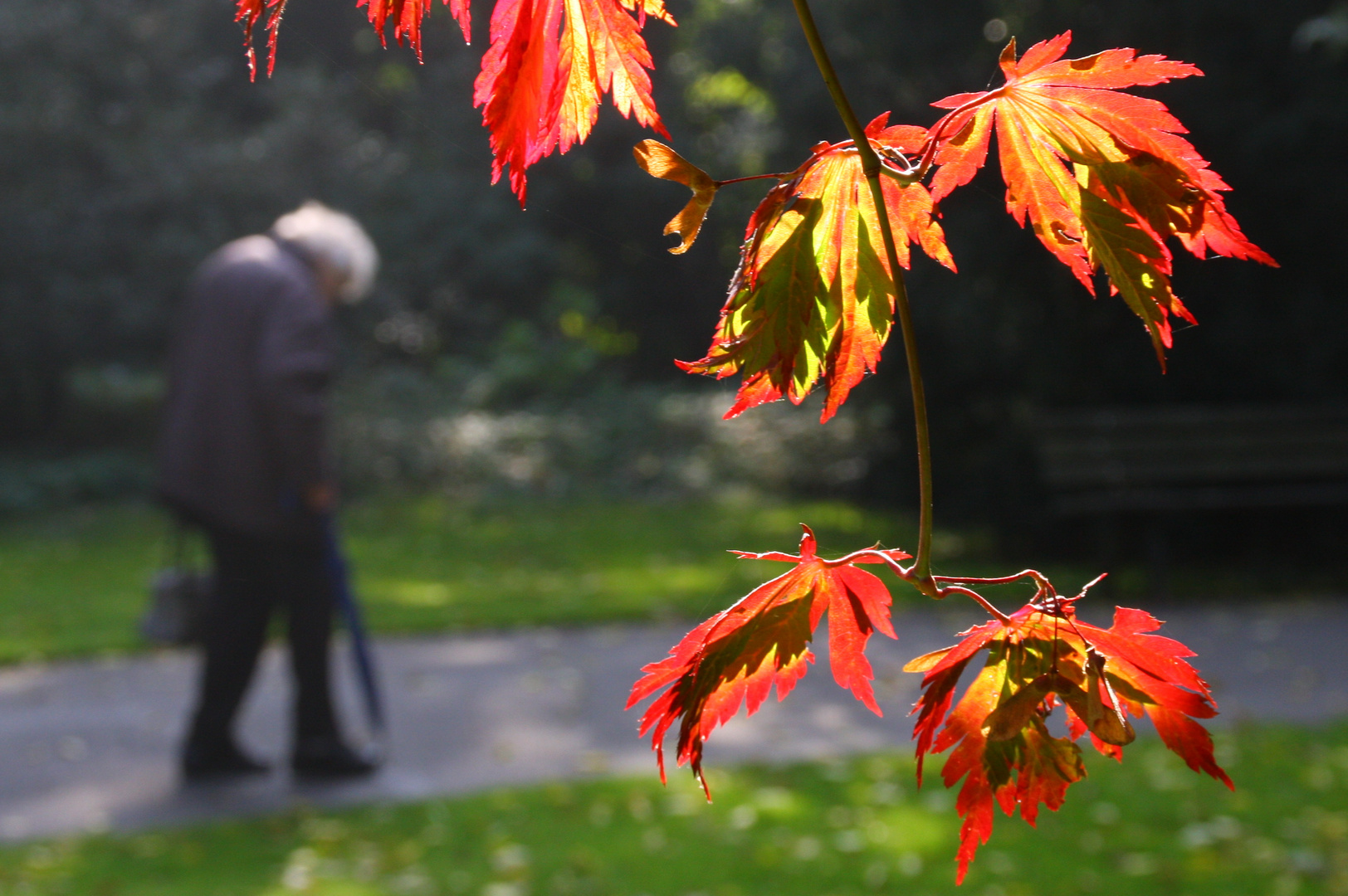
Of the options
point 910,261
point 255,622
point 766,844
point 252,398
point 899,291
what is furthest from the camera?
point 255,622

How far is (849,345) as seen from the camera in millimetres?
658

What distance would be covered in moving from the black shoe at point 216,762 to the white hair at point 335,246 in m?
1.65

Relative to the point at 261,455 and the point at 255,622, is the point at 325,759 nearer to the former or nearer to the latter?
the point at 255,622

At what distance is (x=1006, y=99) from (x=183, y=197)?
15.6 metres

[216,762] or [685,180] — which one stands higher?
[685,180]

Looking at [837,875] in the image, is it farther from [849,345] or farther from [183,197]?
[183,197]

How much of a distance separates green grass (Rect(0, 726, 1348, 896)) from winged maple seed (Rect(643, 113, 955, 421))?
11.3ft

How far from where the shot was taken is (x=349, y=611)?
4.89m

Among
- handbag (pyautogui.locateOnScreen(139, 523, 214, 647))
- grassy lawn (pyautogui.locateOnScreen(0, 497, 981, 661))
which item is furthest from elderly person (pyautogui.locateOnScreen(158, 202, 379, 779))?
grassy lawn (pyautogui.locateOnScreen(0, 497, 981, 661))

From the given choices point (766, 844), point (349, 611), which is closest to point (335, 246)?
point (349, 611)

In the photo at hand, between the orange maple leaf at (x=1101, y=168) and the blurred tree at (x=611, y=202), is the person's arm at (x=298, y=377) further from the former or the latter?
the orange maple leaf at (x=1101, y=168)

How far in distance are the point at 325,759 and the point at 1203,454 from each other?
473cm

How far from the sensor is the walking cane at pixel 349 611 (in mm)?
4883

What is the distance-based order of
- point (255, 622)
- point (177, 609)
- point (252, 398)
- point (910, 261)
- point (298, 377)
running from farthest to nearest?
1. point (177, 609)
2. point (255, 622)
3. point (252, 398)
4. point (298, 377)
5. point (910, 261)
